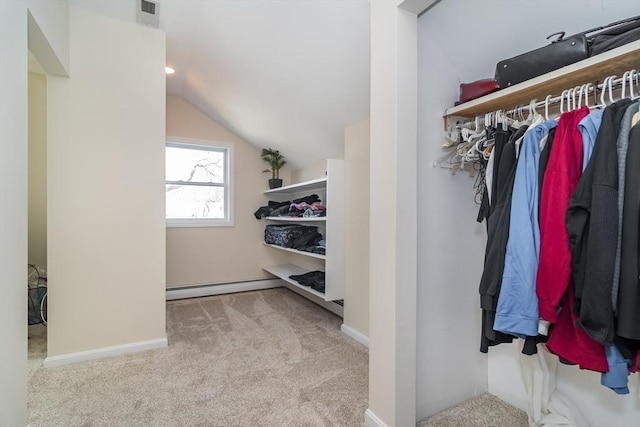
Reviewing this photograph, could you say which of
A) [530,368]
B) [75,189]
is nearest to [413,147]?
[530,368]

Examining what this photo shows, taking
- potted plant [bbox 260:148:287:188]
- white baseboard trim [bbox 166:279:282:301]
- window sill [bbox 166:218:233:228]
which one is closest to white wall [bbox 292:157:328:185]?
potted plant [bbox 260:148:287:188]

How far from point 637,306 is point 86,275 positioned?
2.86 m

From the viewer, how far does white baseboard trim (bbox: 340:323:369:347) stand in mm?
2390

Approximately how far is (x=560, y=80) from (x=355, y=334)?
2.12m

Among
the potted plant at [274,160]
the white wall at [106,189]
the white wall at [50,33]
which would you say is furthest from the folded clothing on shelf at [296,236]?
the white wall at [50,33]

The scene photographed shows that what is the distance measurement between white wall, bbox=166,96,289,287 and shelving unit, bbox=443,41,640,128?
3121mm

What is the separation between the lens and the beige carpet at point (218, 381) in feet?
5.06

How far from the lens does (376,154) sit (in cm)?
144

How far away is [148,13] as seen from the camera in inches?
87.3

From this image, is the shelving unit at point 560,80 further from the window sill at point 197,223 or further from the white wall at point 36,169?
the white wall at point 36,169

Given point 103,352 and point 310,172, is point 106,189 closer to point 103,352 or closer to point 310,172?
point 103,352

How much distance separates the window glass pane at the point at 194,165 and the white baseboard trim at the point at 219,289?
1.37m

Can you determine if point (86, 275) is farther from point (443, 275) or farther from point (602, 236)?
point (602, 236)

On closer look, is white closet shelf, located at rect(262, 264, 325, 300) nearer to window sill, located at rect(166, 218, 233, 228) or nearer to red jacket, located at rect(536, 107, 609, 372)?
window sill, located at rect(166, 218, 233, 228)
